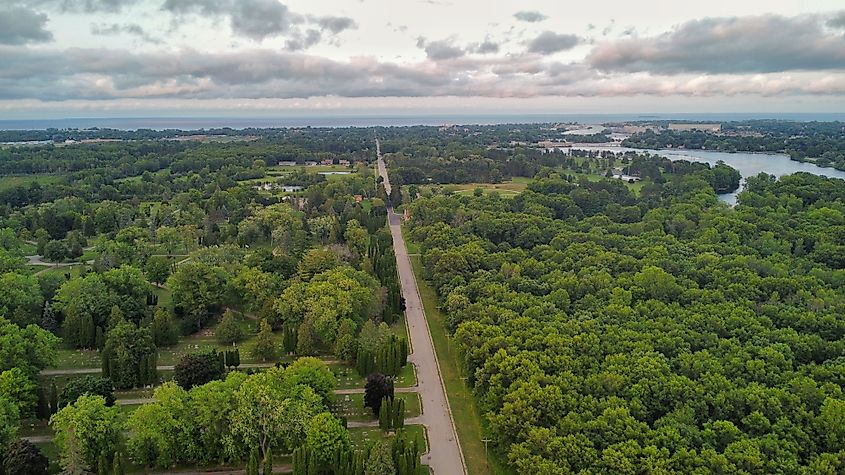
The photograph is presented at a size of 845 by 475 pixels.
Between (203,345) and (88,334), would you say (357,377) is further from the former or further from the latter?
(88,334)

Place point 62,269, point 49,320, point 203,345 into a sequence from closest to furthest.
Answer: point 49,320, point 203,345, point 62,269

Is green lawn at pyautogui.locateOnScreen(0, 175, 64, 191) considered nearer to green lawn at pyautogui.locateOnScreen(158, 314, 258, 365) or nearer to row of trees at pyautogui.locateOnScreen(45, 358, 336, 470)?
green lawn at pyautogui.locateOnScreen(158, 314, 258, 365)

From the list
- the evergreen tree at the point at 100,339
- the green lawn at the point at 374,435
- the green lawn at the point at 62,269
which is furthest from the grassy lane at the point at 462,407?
the green lawn at the point at 62,269

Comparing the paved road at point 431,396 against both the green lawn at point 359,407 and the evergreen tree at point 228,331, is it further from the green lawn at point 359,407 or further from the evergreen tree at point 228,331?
the evergreen tree at point 228,331

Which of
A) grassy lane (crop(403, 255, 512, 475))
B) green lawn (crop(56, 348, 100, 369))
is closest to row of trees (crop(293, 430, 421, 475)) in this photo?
grassy lane (crop(403, 255, 512, 475))

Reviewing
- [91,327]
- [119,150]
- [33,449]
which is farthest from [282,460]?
[119,150]

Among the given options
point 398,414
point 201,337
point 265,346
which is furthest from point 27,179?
point 398,414
